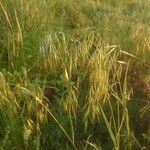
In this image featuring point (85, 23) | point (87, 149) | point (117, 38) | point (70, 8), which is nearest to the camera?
point (87, 149)

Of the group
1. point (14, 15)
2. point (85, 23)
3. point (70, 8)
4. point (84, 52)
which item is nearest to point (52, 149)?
point (84, 52)

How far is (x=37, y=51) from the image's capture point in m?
3.28

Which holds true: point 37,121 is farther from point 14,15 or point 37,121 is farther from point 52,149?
point 14,15

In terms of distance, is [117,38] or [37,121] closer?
[37,121]

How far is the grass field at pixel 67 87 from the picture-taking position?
2545 mm

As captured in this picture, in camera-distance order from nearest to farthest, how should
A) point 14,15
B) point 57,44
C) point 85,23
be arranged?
point 57,44 → point 14,15 → point 85,23

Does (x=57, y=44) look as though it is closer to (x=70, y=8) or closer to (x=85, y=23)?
(x=85, y=23)

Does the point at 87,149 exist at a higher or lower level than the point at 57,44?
lower

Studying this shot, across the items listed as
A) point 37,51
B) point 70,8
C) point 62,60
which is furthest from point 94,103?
point 70,8

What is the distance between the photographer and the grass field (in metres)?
2.54

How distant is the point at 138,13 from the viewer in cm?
495

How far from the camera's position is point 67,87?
2.76m

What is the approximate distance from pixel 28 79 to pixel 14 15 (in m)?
0.66

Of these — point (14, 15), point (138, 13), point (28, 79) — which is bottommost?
point (138, 13)
